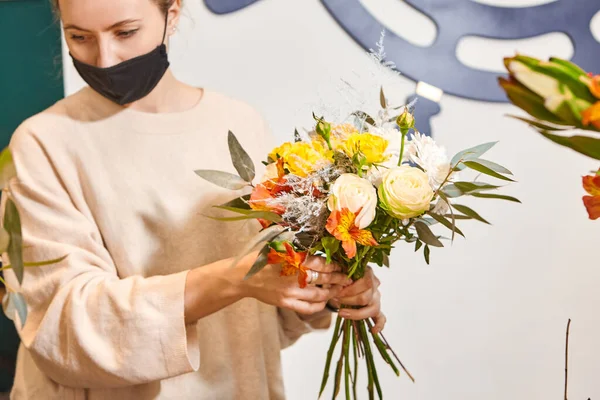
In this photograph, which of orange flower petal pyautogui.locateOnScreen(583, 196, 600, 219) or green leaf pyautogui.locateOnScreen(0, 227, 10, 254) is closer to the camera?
green leaf pyautogui.locateOnScreen(0, 227, 10, 254)

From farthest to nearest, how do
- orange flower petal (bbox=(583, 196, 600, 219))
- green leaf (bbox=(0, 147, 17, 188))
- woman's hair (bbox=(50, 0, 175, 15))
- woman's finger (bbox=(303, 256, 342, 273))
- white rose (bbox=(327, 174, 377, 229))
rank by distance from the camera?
woman's hair (bbox=(50, 0, 175, 15))
woman's finger (bbox=(303, 256, 342, 273))
white rose (bbox=(327, 174, 377, 229))
orange flower petal (bbox=(583, 196, 600, 219))
green leaf (bbox=(0, 147, 17, 188))

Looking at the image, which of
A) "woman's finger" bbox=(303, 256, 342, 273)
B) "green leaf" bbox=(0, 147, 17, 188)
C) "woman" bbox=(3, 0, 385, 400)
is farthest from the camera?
"woman" bbox=(3, 0, 385, 400)

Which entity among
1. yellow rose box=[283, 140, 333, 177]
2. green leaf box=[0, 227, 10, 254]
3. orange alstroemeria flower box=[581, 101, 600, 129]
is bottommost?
yellow rose box=[283, 140, 333, 177]

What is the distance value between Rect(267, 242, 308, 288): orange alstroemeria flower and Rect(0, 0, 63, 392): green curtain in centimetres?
92

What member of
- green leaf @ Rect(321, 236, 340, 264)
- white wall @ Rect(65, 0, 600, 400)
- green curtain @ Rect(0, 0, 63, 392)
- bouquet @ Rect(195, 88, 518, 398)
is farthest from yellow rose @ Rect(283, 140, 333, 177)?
green curtain @ Rect(0, 0, 63, 392)

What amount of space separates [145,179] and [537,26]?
1.13m

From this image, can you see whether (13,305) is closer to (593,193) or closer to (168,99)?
(593,193)

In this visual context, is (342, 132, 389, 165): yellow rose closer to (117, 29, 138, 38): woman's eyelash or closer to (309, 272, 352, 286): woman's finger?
(309, 272, 352, 286): woman's finger

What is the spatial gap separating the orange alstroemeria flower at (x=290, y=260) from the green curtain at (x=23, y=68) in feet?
3.03

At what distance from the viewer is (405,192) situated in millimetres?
999

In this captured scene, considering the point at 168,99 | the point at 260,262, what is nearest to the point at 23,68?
the point at 168,99

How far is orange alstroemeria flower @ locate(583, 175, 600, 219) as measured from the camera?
2.46 feet

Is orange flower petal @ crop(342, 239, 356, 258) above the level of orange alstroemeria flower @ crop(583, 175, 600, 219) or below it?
below

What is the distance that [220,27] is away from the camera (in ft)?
5.87
